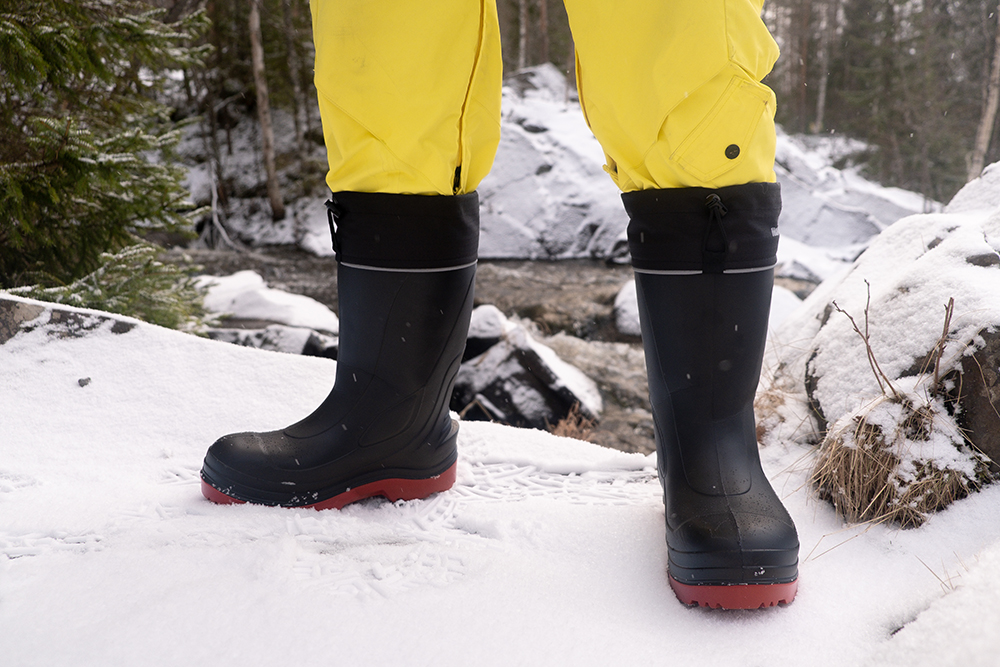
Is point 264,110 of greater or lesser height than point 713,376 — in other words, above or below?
below

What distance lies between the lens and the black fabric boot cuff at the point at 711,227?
0.82m

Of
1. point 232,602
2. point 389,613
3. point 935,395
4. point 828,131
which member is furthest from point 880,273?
point 828,131

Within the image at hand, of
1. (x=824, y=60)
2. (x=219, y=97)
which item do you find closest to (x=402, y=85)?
(x=219, y=97)

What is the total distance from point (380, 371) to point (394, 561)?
317mm

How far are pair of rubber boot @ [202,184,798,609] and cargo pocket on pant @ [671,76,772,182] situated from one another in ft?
0.12

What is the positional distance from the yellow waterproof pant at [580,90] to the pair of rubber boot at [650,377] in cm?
5

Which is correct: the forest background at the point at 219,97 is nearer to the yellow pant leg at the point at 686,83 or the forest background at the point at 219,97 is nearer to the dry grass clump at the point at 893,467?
the yellow pant leg at the point at 686,83

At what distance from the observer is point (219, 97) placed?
14453 mm

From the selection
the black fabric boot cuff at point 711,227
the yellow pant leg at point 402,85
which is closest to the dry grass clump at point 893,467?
the black fabric boot cuff at point 711,227

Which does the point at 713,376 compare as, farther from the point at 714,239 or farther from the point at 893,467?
the point at 893,467

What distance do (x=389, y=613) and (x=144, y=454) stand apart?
2.54 ft

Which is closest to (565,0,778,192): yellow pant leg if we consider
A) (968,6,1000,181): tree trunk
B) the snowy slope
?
the snowy slope

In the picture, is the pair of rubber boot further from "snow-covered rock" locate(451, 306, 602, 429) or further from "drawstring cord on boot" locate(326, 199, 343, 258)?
"snow-covered rock" locate(451, 306, 602, 429)

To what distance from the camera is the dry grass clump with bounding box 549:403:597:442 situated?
129 inches
